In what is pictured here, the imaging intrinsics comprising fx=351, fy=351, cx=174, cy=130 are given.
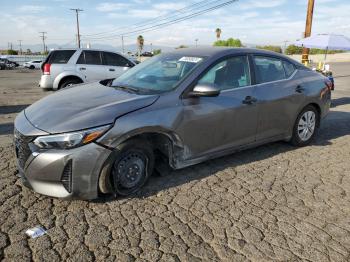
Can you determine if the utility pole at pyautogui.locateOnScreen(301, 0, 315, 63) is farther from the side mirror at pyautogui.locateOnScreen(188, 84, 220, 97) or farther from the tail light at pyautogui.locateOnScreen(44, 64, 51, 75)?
the side mirror at pyautogui.locateOnScreen(188, 84, 220, 97)

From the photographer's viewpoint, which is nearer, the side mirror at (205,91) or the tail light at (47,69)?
the side mirror at (205,91)

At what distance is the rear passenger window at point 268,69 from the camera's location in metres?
4.99

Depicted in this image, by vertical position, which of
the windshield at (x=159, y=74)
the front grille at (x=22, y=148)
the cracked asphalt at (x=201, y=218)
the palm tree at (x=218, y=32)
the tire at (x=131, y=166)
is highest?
the palm tree at (x=218, y=32)

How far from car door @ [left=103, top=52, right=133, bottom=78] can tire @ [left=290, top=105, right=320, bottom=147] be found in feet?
22.7

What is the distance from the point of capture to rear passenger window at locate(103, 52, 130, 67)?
11.4m

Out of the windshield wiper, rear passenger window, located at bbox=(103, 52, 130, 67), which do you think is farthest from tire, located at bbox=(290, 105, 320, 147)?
rear passenger window, located at bbox=(103, 52, 130, 67)

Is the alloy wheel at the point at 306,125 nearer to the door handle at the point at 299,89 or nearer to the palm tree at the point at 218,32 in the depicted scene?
the door handle at the point at 299,89

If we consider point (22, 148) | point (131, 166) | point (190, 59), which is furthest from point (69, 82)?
point (131, 166)

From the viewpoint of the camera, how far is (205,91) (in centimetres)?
404

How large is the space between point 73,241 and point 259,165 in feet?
9.49

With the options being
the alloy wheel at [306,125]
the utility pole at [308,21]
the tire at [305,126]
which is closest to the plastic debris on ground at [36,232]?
the tire at [305,126]

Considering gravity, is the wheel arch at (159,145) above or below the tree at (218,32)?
below

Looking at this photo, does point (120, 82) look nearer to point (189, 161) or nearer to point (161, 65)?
point (161, 65)

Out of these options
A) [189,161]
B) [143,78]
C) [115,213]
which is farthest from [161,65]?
[115,213]
